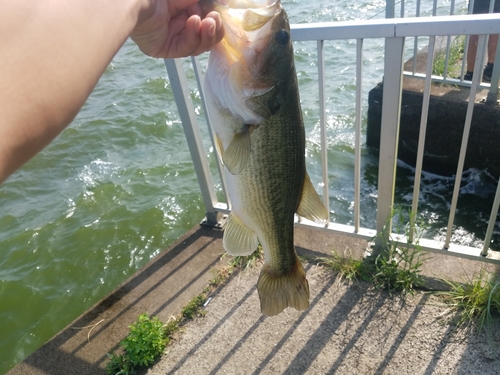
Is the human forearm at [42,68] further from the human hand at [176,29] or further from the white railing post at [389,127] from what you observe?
the white railing post at [389,127]

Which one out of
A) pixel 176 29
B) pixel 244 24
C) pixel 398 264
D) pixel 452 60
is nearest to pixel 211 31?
pixel 244 24

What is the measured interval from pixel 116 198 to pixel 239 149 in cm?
480

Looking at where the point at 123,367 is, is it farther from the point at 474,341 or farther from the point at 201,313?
the point at 474,341

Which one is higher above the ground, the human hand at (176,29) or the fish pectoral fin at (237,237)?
the human hand at (176,29)

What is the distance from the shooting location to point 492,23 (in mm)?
2252

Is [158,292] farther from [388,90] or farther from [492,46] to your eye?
[492,46]

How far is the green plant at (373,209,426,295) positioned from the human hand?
2135 mm

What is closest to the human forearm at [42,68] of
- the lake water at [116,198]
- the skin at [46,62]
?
the skin at [46,62]

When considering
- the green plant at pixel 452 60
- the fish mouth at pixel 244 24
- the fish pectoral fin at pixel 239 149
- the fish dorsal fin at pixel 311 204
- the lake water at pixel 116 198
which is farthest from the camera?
the green plant at pixel 452 60

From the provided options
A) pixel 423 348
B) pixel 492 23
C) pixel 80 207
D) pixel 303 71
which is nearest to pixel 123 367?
pixel 423 348

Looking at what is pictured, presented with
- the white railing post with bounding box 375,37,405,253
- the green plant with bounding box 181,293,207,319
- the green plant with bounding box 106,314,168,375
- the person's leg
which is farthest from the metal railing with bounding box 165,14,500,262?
the person's leg

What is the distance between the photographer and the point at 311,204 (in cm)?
185

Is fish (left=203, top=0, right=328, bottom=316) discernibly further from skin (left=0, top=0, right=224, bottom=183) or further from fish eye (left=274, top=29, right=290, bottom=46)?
skin (left=0, top=0, right=224, bottom=183)

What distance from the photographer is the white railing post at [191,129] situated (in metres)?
3.25
